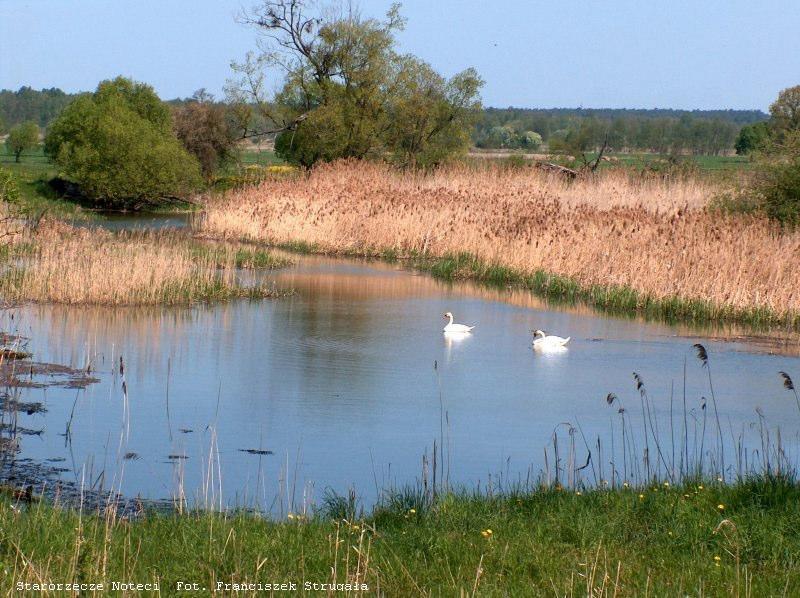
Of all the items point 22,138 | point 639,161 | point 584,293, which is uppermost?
point 639,161

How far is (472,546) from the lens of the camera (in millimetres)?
5645

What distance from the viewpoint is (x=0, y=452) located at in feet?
27.2

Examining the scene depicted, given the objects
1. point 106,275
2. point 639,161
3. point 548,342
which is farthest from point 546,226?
point 639,161

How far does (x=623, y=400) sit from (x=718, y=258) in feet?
23.1

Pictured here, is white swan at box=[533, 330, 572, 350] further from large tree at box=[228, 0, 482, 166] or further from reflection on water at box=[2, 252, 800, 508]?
large tree at box=[228, 0, 482, 166]

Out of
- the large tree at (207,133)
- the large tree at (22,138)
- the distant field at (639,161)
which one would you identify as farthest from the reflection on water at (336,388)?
the large tree at (22,138)

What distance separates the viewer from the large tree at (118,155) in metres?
34.6

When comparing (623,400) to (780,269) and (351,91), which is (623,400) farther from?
(351,91)

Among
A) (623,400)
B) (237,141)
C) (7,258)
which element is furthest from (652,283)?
(237,141)

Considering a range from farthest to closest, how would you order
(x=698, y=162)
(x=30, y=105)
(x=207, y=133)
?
(x=30, y=105)
(x=698, y=162)
(x=207, y=133)

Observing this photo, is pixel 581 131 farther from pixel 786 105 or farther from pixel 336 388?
pixel 336 388

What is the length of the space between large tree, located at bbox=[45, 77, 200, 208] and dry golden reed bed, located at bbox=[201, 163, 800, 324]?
6.26 metres

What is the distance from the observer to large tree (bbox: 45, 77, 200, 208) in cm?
3459

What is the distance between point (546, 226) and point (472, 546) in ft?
53.1
